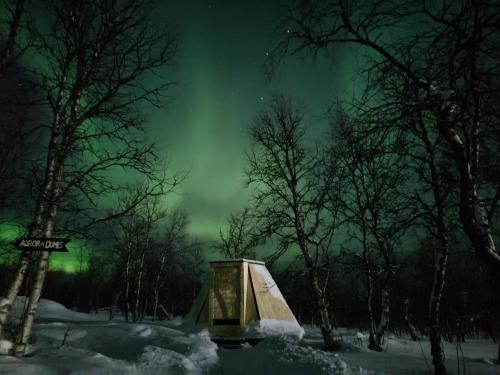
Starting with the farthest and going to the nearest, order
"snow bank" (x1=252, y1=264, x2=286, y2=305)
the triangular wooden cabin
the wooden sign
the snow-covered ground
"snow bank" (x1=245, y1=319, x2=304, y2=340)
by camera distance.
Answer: "snow bank" (x1=252, y1=264, x2=286, y2=305) < the triangular wooden cabin < "snow bank" (x1=245, y1=319, x2=304, y2=340) < the snow-covered ground < the wooden sign

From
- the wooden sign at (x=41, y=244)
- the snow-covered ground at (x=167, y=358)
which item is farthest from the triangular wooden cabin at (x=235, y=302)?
the wooden sign at (x=41, y=244)

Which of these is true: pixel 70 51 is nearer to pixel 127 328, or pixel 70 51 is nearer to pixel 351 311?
pixel 127 328

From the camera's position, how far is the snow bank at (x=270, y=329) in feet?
38.0

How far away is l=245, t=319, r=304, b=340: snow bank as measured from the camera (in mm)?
11594

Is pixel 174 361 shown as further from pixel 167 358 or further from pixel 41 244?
pixel 41 244

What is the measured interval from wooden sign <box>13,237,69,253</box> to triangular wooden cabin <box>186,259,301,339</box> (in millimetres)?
7967

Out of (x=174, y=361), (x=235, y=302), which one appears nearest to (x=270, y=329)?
(x=235, y=302)

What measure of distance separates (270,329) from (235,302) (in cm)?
159

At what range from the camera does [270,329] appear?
1184 centimetres

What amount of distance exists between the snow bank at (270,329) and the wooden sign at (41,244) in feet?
26.0

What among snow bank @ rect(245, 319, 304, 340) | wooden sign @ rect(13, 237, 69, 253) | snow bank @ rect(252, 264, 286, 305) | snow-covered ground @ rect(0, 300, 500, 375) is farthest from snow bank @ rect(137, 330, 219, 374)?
snow bank @ rect(252, 264, 286, 305)

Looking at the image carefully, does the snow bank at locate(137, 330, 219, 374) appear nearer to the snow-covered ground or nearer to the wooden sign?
the snow-covered ground

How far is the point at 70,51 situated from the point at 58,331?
7313 mm

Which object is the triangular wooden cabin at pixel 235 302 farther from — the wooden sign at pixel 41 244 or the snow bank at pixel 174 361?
the wooden sign at pixel 41 244
